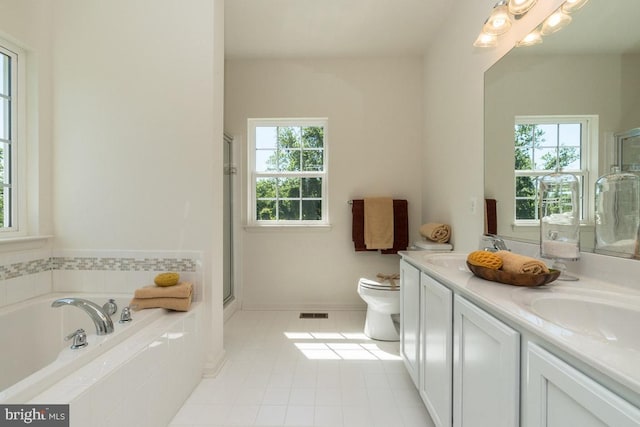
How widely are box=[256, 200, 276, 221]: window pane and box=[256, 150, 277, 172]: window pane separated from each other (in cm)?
34

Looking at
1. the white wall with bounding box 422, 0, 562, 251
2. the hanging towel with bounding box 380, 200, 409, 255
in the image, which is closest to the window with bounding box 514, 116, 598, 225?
the white wall with bounding box 422, 0, 562, 251

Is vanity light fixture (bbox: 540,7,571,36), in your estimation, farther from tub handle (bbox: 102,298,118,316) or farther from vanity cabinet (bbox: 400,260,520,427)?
tub handle (bbox: 102,298,118,316)

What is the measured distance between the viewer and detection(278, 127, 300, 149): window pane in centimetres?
305

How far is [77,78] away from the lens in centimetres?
186

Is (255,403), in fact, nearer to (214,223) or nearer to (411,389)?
(411,389)

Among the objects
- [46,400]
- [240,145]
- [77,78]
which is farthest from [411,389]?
[77,78]

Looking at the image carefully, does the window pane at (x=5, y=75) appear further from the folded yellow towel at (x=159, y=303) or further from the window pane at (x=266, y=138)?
the window pane at (x=266, y=138)

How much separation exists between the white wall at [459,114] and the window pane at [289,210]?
128 centimetres

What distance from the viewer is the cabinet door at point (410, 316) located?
1.49 m

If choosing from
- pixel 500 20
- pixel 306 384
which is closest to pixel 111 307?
pixel 306 384

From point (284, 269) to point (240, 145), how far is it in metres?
1.33

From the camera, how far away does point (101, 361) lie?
1.11 m

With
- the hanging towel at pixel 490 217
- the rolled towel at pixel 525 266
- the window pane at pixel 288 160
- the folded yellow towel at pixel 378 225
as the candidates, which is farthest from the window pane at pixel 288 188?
the rolled towel at pixel 525 266

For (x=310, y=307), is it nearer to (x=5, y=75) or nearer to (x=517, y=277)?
(x=517, y=277)
